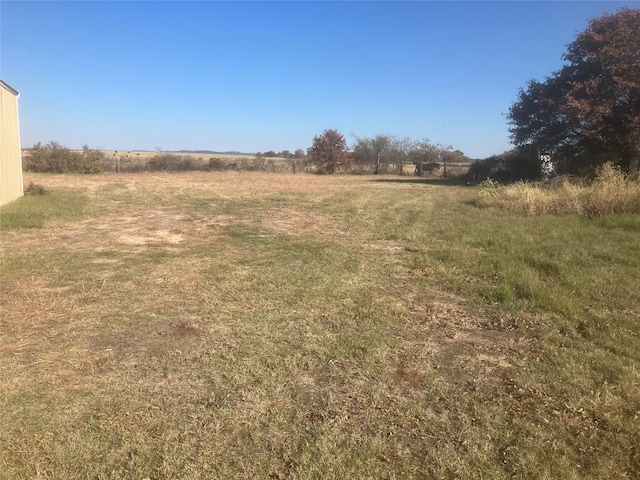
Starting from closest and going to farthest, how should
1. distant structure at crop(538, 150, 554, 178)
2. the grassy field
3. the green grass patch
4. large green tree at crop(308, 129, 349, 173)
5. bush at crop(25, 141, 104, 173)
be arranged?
1. the grassy field
2. the green grass patch
3. distant structure at crop(538, 150, 554, 178)
4. bush at crop(25, 141, 104, 173)
5. large green tree at crop(308, 129, 349, 173)

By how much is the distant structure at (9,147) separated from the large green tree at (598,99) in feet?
64.9

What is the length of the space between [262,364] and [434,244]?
579cm

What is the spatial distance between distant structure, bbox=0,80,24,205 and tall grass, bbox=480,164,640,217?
14.7 m

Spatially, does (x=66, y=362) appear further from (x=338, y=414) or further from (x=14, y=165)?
(x=14, y=165)

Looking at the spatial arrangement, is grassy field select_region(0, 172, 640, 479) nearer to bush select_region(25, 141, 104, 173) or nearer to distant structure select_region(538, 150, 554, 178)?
distant structure select_region(538, 150, 554, 178)

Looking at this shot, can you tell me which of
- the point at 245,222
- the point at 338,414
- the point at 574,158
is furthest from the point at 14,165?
the point at 574,158

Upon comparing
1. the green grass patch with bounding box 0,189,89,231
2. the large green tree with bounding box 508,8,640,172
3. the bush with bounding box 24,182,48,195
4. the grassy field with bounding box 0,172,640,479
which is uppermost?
the large green tree with bounding box 508,8,640,172

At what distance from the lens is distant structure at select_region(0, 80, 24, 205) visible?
41.6 ft

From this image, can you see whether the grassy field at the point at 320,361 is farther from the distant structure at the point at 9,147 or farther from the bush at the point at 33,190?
the bush at the point at 33,190

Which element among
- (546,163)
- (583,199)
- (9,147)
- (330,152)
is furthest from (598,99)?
(330,152)

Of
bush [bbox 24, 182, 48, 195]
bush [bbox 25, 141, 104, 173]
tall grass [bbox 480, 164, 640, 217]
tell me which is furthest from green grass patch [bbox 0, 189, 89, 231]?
bush [bbox 25, 141, 104, 173]

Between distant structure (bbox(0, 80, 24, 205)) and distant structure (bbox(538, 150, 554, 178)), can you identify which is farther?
distant structure (bbox(538, 150, 554, 178))

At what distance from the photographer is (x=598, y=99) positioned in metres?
17.4

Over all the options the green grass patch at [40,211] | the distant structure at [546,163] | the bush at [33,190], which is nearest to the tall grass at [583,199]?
the distant structure at [546,163]
